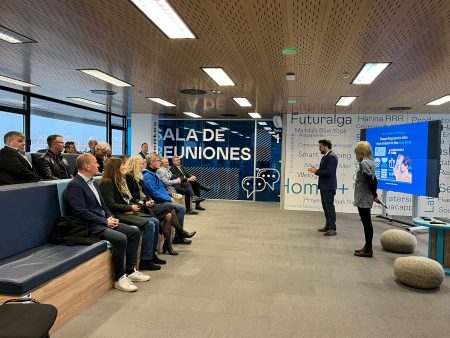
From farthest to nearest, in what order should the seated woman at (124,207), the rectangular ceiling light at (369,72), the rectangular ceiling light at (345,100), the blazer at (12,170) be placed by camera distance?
the rectangular ceiling light at (345,100)
the rectangular ceiling light at (369,72)
the blazer at (12,170)
the seated woman at (124,207)

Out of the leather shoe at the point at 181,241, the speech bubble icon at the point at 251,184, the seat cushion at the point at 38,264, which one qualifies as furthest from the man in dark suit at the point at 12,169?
the speech bubble icon at the point at 251,184

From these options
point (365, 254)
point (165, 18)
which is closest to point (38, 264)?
point (165, 18)

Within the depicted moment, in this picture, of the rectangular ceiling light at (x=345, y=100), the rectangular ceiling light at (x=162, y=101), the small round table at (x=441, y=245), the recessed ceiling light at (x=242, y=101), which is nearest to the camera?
the small round table at (x=441, y=245)

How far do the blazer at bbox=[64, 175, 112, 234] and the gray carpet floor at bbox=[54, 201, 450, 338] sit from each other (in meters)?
0.71

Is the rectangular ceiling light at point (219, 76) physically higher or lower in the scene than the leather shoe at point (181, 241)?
higher

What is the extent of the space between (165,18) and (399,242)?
14.6ft

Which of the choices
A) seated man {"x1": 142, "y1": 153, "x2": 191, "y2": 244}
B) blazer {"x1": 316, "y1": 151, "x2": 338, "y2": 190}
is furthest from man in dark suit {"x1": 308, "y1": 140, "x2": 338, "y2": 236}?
seated man {"x1": 142, "y1": 153, "x2": 191, "y2": 244}

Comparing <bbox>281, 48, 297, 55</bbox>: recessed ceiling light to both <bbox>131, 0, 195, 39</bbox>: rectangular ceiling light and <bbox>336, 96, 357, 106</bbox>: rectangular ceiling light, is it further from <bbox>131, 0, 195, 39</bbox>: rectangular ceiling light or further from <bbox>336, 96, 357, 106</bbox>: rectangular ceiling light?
<bbox>336, 96, 357, 106</bbox>: rectangular ceiling light

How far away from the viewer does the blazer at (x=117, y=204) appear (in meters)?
4.27

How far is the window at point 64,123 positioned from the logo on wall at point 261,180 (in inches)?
184

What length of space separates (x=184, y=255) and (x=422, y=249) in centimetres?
370

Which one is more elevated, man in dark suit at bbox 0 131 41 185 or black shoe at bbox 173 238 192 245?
man in dark suit at bbox 0 131 41 185

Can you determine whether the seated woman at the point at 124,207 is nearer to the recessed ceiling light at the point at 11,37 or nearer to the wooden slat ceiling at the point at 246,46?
the wooden slat ceiling at the point at 246,46

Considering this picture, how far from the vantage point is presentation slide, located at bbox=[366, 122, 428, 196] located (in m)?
6.60
